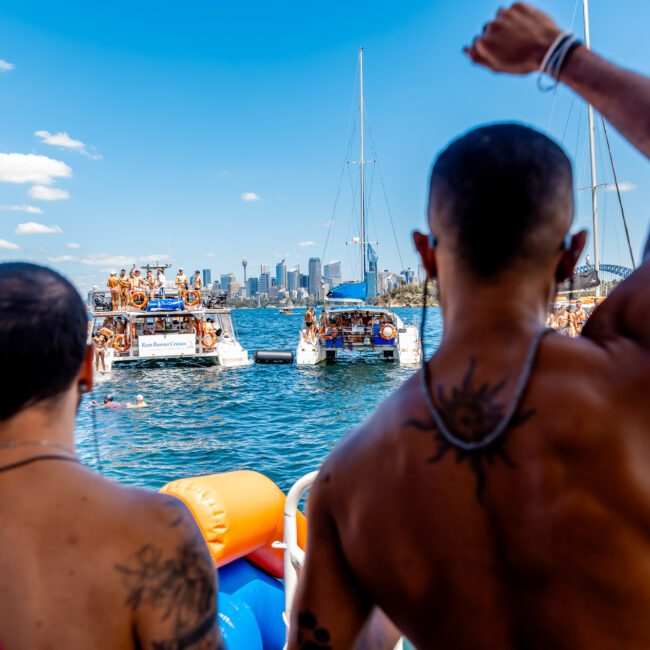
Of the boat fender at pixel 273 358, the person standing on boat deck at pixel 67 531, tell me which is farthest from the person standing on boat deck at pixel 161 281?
the person standing on boat deck at pixel 67 531

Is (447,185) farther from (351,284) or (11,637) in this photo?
(351,284)

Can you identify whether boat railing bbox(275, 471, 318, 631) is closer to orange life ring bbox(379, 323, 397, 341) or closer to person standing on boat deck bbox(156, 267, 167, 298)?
orange life ring bbox(379, 323, 397, 341)

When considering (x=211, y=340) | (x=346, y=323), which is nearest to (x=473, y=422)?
(x=211, y=340)

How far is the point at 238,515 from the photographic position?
3736mm

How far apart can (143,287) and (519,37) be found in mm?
28772

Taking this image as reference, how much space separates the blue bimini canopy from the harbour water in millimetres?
3533

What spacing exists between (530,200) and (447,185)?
0.15 meters

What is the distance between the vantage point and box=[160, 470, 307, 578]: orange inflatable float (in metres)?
3.65

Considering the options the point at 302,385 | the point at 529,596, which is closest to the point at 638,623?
the point at 529,596

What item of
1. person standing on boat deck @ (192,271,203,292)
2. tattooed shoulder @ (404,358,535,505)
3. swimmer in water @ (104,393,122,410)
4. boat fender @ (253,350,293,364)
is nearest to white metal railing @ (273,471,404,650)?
tattooed shoulder @ (404,358,535,505)

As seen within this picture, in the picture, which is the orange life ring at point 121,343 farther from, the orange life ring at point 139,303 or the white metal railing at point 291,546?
the white metal railing at point 291,546

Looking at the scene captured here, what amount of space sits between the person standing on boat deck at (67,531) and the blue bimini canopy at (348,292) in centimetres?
2672

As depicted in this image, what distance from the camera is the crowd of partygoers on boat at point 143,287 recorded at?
87.2 feet

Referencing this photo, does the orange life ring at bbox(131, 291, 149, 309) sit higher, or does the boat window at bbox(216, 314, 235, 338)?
the orange life ring at bbox(131, 291, 149, 309)
